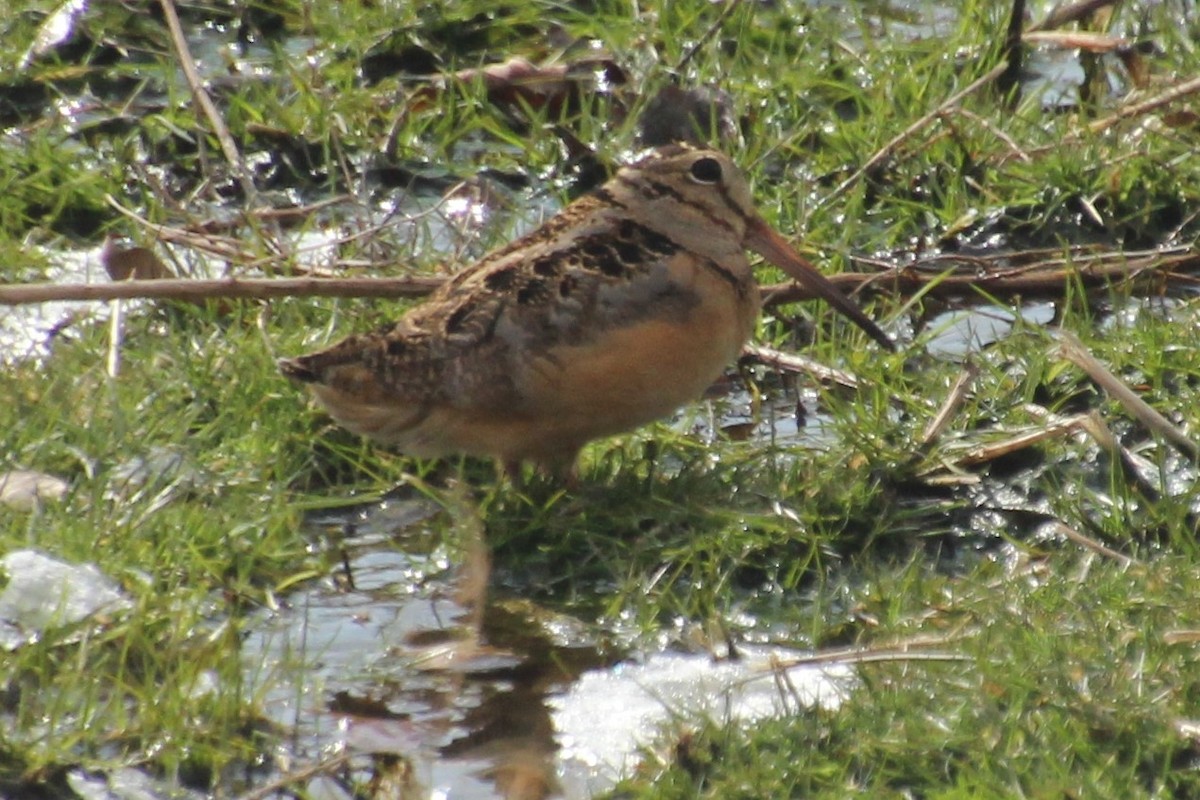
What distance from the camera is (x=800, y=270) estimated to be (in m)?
4.83

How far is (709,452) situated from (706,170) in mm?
621

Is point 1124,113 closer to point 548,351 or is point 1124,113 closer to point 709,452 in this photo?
point 709,452

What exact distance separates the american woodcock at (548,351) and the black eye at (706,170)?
A: 0.53 feet

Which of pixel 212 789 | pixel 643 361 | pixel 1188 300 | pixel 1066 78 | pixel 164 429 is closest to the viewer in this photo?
pixel 212 789

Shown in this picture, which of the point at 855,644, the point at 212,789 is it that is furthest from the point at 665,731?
the point at 212,789

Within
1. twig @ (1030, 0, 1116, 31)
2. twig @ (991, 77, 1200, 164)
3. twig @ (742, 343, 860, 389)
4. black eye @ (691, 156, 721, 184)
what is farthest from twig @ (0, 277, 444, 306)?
twig @ (1030, 0, 1116, 31)

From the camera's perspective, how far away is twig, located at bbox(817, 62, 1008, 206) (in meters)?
5.46

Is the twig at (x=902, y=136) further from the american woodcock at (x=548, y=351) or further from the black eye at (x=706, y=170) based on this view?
the american woodcock at (x=548, y=351)

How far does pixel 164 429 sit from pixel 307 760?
1.25 m

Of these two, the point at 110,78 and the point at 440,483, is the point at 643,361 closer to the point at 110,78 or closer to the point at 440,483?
the point at 440,483

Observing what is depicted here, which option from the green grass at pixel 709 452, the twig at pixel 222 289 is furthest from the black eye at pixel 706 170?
the twig at pixel 222 289

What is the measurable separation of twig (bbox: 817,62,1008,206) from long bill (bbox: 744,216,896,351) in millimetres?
690

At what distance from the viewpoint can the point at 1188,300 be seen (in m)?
5.16

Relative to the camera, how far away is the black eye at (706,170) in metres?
4.59
